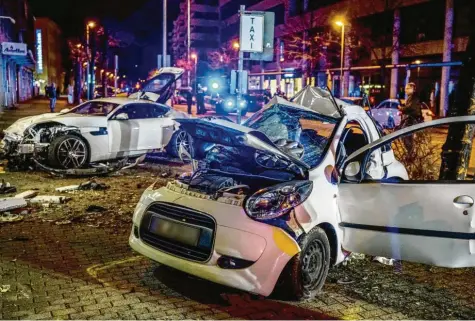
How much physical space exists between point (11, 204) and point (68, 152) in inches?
120

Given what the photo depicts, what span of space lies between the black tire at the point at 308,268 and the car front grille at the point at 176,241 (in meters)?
0.71

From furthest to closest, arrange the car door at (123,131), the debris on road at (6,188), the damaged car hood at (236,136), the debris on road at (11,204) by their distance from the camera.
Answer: the car door at (123,131)
the debris on road at (6,188)
the debris on road at (11,204)
the damaged car hood at (236,136)

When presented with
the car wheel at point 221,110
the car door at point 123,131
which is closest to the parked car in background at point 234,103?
the car wheel at point 221,110

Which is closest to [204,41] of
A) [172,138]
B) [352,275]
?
[172,138]

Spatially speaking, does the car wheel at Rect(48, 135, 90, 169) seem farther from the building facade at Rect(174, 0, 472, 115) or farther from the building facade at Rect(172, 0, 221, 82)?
the building facade at Rect(172, 0, 221, 82)

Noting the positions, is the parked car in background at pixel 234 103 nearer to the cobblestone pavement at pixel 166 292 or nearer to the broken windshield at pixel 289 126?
the broken windshield at pixel 289 126

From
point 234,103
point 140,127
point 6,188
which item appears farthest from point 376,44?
point 6,188

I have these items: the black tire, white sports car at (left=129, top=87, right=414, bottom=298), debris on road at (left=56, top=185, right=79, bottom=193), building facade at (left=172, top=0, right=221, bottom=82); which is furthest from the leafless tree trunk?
building facade at (left=172, top=0, right=221, bottom=82)

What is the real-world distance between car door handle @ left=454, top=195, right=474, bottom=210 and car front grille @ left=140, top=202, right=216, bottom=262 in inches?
82.1

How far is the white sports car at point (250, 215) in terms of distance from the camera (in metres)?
4.11

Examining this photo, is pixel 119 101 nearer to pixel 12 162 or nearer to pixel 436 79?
pixel 12 162

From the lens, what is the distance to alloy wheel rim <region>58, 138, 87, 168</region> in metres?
10.4

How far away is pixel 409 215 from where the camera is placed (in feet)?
14.5

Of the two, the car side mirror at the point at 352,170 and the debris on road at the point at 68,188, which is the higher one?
the car side mirror at the point at 352,170
